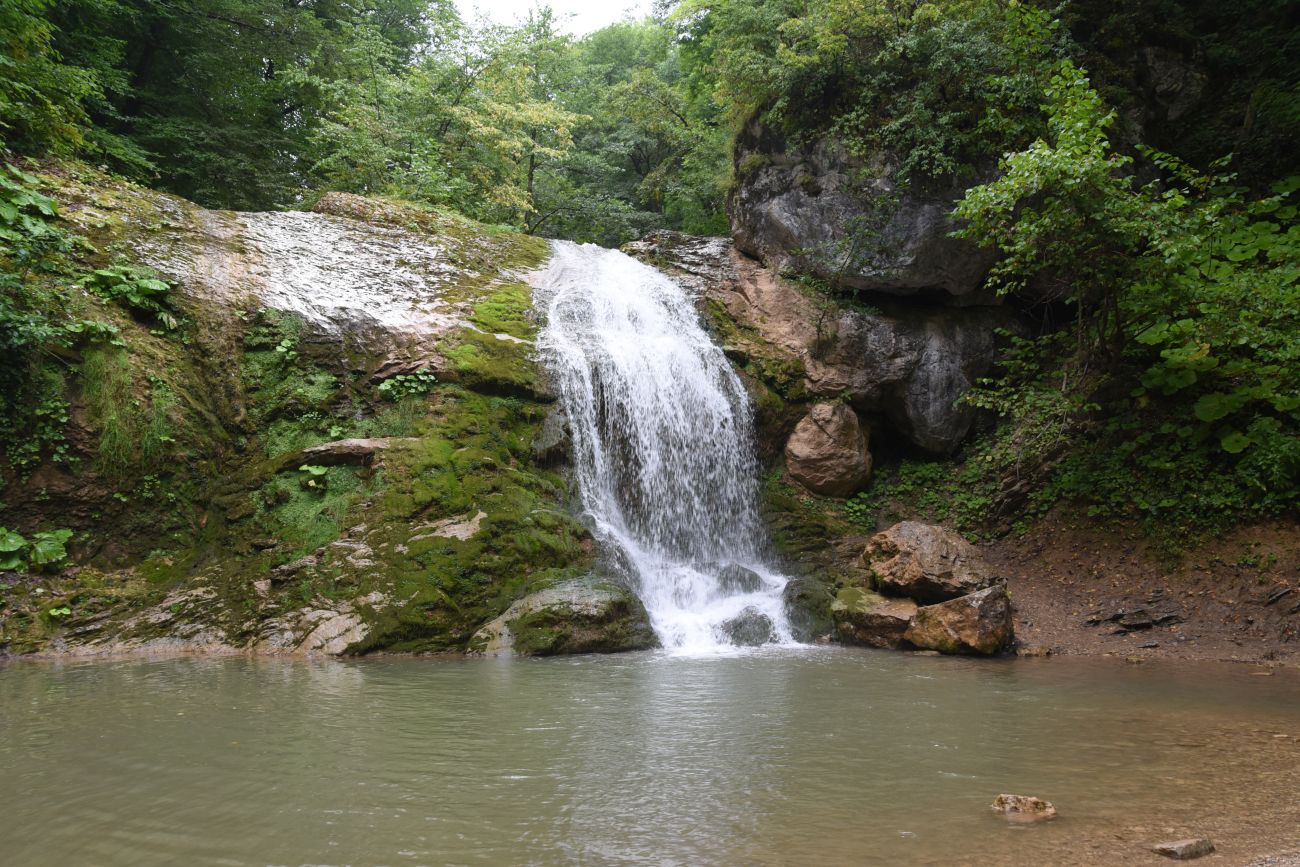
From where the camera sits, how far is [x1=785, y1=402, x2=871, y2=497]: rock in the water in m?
10.7

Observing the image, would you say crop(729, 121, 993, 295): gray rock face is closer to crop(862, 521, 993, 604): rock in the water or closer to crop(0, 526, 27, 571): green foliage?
crop(862, 521, 993, 604): rock in the water

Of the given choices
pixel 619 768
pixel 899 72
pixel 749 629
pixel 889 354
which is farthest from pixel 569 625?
pixel 899 72

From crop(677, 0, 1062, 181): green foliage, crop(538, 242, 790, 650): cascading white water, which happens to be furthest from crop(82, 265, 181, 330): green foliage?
crop(677, 0, 1062, 181): green foliage

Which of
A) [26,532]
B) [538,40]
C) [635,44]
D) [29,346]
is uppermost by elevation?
[635,44]

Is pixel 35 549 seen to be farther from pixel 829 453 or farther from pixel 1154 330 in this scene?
pixel 1154 330

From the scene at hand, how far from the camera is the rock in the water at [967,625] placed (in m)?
6.92

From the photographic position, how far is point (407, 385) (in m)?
8.72

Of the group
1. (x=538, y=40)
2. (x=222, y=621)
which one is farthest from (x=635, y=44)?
(x=222, y=621)

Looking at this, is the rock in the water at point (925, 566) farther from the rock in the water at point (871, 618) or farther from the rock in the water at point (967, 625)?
the rock in the water at point (967, 625)

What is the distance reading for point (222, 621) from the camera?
6.55 meters

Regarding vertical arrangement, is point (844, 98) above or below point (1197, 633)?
above

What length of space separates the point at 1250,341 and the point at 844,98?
6752 mm

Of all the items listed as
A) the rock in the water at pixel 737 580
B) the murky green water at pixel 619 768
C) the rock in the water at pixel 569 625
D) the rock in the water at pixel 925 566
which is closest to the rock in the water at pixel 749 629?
the rock in the water at pixel 737 580

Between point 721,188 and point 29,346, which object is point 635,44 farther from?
point 29,346
